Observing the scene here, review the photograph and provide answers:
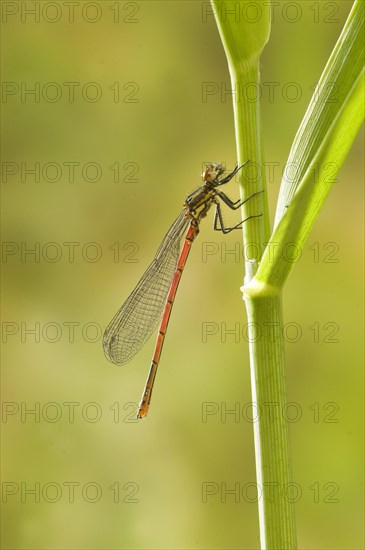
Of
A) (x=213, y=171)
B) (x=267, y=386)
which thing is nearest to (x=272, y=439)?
(x=267, y=386)

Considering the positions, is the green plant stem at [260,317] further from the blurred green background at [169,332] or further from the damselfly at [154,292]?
the blurred green background at [169,332]

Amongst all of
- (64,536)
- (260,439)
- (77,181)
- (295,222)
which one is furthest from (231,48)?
(64,536)

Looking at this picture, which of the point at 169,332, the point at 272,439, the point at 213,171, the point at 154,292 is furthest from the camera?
the point at 169,332

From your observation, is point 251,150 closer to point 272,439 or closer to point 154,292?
point 272,439

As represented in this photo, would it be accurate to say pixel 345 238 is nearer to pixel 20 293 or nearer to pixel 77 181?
pixel 77 181

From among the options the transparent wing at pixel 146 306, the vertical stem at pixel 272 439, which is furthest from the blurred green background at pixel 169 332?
the vertical stem at pixel 272 439

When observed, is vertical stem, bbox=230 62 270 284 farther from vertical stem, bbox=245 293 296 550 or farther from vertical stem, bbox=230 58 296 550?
vertical stem, bbox=245 293 296 550
